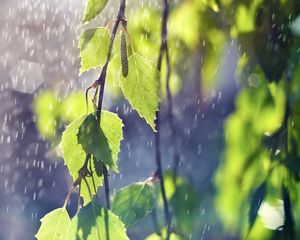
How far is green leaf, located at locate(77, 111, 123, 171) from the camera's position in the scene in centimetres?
27

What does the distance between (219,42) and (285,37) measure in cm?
5

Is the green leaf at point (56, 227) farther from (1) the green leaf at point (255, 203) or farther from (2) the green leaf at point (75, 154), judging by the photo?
(1) the green leaf at point (255, 203)

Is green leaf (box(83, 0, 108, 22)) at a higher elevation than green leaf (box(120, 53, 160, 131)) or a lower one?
higher

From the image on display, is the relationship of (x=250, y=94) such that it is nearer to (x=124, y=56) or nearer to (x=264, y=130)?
(x=264, y=130)

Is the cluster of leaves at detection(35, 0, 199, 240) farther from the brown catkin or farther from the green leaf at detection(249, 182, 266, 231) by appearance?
the green leaf at detection(249, 182, 266, 231)

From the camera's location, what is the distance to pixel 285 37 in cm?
40

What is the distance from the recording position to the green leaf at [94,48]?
0.95 ft

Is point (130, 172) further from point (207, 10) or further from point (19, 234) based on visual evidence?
point (207, 10)

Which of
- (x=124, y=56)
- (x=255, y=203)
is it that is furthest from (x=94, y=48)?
(x=255, y=203)

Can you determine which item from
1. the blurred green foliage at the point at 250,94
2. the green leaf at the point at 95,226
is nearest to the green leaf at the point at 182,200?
the blurred green foliage at the point at 250,94

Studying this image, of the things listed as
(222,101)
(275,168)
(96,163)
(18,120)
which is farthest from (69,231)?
(18,120)

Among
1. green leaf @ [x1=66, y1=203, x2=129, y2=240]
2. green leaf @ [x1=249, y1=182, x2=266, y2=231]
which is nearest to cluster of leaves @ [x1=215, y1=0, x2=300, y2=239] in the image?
green leaf @ [x1=249, y1=182, x2=266, y2=231]

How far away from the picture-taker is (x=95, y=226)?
0.93 ft

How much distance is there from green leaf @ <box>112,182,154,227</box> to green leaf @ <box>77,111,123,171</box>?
0.26 ft
